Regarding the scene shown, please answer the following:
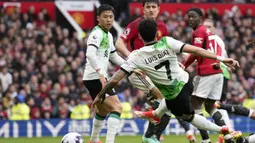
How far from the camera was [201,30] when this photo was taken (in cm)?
1277

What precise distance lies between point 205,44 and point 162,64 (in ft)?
7.71

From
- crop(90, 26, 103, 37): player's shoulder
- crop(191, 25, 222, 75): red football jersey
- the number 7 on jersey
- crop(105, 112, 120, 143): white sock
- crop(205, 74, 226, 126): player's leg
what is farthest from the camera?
crop(205, 74, 226, 126): player's leg

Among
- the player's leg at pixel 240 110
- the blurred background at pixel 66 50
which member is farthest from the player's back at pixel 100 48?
the blurred background at pixel 66 50

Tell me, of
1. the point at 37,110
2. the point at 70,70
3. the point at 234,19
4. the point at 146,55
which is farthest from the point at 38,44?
the point at 146,55

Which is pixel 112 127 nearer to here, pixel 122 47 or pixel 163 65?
pixel 122 47

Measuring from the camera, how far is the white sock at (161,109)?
11312mm

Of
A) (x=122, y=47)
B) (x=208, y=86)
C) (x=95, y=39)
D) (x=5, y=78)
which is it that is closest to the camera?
(x=95, y=39)

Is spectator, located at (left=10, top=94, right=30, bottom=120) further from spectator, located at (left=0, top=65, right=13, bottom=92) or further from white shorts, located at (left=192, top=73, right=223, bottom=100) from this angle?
white shorts, located at (left=192, top=73, right=223, bottom=100)

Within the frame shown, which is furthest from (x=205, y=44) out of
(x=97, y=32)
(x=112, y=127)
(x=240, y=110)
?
(x=112, y=127)

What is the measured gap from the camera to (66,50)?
23516 mm

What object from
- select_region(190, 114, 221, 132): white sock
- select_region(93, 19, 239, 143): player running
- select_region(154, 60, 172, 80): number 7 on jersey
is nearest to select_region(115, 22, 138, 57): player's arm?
select_region(93, 19, 239, 143): player running

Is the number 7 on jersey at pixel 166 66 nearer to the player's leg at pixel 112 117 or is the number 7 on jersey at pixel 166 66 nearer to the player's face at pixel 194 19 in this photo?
the player's leg at pixel 112 117

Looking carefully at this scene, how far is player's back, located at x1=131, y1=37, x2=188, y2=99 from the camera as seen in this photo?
1049 cm

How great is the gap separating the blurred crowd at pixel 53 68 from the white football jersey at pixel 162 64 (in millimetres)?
8793
